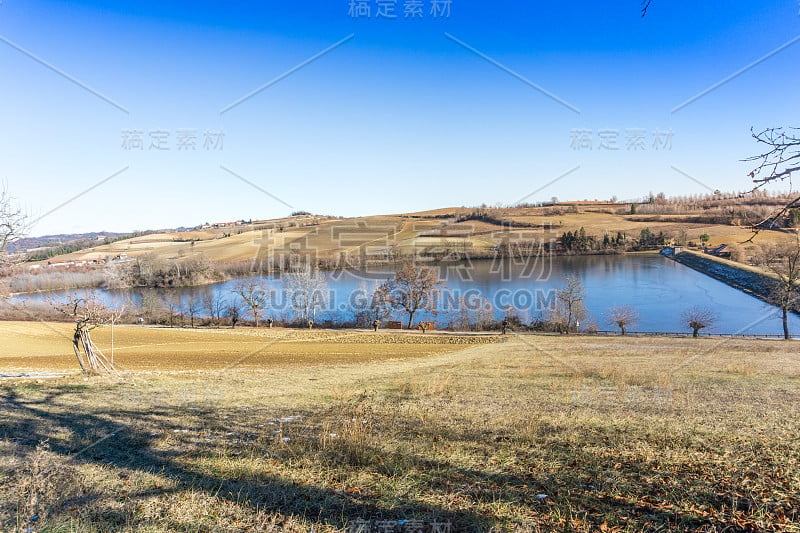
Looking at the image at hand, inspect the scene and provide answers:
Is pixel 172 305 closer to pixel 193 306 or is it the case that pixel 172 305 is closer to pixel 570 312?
pixel 193 306

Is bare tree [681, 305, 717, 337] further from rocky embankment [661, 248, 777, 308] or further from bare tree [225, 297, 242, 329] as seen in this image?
bare tree [225, 297, 242, 329]

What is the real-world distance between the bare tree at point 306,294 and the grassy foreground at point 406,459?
162ft

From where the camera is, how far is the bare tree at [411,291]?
170 ft

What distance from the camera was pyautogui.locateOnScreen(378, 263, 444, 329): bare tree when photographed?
170 ft

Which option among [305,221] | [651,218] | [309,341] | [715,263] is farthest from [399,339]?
[651,218]

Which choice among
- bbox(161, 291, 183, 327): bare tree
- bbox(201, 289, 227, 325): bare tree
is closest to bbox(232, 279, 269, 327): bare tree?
bbox(201, 289, 227, 325): bare tree

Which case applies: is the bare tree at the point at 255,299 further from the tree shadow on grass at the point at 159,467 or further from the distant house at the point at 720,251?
the distant house at the point at 720,251

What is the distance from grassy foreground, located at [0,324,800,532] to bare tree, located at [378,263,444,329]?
3963 centimetres

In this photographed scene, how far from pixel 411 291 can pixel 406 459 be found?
46.4 m

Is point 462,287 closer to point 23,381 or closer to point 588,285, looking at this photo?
point 588,285

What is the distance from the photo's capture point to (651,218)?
13825 centimetres

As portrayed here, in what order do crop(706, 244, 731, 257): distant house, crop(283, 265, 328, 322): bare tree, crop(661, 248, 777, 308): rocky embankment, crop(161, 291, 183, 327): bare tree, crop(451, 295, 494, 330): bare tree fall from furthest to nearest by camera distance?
crop(706, 244, 731, 257): distant house, crop(661, 248, 777, 308): rocky embankment, crop(283, 265, 328, 322): bare tree, crop(161, 291, 183, 327): bare tree, crop(451, 295, 494, 330): bare tree

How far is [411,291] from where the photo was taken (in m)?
52.1

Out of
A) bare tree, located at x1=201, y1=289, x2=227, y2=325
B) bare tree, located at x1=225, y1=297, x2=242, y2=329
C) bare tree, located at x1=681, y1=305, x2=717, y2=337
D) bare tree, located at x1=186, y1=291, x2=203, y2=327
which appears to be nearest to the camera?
bare tree, located at x1=681, y1=305, x2=717, y2=337
